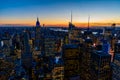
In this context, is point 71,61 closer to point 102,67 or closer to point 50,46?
point 102,67

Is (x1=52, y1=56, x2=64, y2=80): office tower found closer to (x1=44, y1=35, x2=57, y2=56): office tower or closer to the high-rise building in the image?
the high-rise building

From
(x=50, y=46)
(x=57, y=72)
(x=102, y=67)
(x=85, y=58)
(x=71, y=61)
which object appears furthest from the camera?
(x=50, y=46)

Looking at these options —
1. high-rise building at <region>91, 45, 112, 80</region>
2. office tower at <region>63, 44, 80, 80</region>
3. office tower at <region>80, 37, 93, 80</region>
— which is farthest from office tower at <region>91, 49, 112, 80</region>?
office tower at <region>63, 44, 80, 80</region>

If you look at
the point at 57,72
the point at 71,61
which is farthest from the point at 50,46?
the point at 57,72

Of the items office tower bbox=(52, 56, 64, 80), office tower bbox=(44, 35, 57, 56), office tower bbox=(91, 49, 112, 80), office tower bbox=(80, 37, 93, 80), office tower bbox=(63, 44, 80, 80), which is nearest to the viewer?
office tower bbox=(91, 49, 112, 80)

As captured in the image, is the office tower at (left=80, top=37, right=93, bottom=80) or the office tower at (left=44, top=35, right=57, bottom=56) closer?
the office tower at (left=80, top=37, right=93, bottom=80)

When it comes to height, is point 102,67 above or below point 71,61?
above

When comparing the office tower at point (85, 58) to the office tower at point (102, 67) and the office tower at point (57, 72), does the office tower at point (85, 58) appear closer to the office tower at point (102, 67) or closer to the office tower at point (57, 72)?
the office tower at point (102, 67)

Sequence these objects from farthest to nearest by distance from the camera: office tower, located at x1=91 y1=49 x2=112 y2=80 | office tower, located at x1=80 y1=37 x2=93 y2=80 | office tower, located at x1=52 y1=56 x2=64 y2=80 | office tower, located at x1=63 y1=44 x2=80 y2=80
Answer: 1. office tower, located at x1=80 y1=37 x2=93 y2=80
2. office tower, located at x1=63 y1=44 x2=80 y2=80
3. office tower, located at x1=52 y1=56 x2=64 y2=80
4. office tower, located at x1=91 y1=49 x2=112 y2=80

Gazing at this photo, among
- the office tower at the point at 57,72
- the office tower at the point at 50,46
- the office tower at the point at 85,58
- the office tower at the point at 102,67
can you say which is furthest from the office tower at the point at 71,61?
the office tower at the point at 50,46
